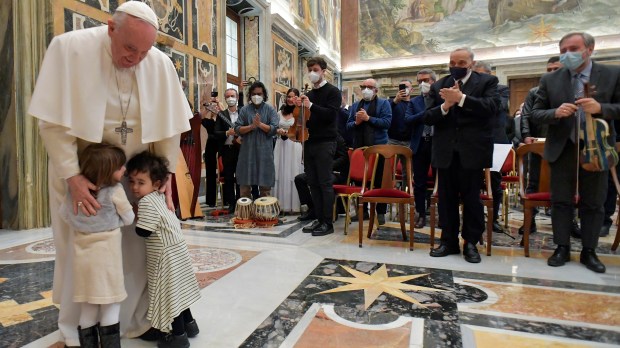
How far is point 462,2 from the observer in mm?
15719

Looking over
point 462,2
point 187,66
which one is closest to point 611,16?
point 462,2

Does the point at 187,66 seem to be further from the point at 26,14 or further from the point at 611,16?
the point at 611,16

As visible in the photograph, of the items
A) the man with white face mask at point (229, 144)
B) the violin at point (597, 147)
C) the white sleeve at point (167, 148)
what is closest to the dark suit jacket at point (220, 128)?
the man with white face mask at point (229, 144)

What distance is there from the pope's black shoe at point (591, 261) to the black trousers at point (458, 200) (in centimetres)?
74

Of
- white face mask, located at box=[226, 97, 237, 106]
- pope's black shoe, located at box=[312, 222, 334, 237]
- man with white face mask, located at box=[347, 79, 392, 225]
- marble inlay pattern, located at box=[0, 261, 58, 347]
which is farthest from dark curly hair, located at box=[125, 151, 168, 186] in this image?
white face mask, located at box=[226, 97, 237, 106]

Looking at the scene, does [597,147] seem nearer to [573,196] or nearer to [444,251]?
[573,196]

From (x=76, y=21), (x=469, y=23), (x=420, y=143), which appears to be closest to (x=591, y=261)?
(x=420, y=143)

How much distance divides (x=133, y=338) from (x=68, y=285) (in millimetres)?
410

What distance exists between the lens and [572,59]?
2982 mm

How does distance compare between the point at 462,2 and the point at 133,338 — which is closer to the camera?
the point at 133,338

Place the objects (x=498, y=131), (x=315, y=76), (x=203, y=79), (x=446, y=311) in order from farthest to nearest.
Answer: (x=203, y=79) < (x=498, y=131) < (x=315, y=76) < (x=446, y=311)

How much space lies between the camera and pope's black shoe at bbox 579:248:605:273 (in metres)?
2.95

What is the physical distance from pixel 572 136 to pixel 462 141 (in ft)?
2.60

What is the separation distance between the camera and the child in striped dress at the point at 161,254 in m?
1.70
